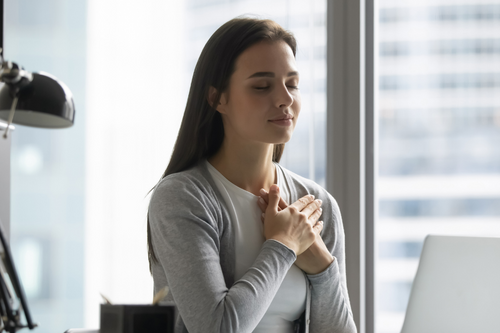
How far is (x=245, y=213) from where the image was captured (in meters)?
1.39

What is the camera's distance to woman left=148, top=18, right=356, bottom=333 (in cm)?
120

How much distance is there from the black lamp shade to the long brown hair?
21.0 inches

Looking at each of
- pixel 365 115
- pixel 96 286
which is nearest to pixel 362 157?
pixel 365 115

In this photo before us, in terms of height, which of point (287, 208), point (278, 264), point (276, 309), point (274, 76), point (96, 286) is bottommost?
point (96, 286)

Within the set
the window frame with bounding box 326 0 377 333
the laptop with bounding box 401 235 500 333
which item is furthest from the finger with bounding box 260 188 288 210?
the window frame with bounding box 326 0 377 333

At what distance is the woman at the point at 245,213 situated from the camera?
120 centimetres

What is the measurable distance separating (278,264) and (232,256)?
0.16 m

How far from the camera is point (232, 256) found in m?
1.32

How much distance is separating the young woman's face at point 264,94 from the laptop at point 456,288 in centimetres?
81

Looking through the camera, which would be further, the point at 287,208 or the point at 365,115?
the point at 365,115

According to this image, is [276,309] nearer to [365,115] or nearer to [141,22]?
[365,115]

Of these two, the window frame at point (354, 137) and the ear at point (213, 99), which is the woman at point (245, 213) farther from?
the window frame at point (354, 137)

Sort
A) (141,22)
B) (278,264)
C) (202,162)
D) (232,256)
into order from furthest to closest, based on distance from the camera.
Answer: (141,22)
(202,162)
(232,256)
(278,264)

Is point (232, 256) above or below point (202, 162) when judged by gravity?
below
